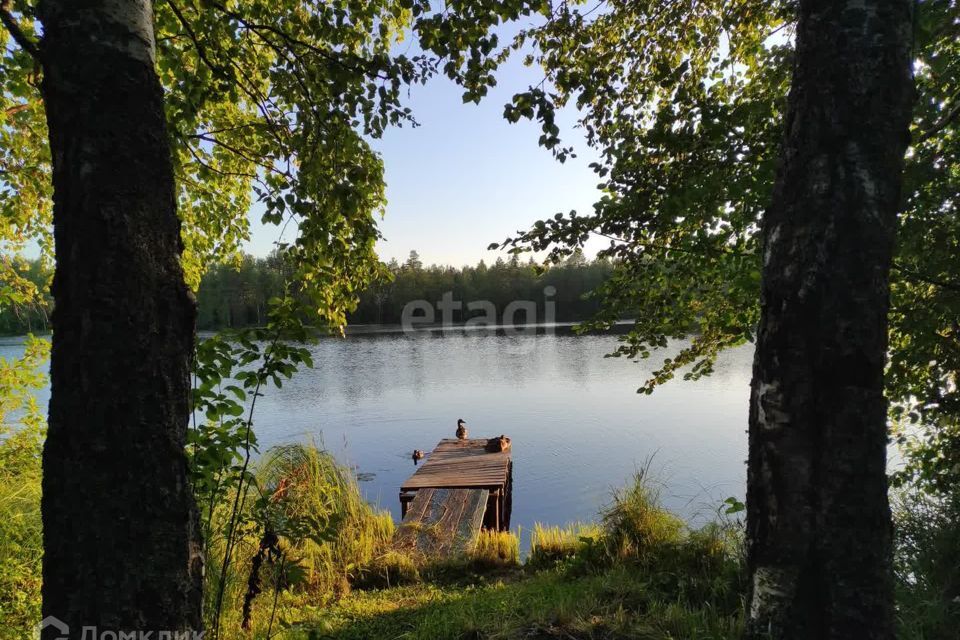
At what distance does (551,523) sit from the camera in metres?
9.70

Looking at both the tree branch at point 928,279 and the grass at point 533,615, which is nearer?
the tree branch at point 928,279

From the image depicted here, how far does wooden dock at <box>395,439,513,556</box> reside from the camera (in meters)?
6.96

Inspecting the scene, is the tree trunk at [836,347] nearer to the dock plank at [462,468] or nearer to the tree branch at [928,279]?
the tree branch at [928,279]

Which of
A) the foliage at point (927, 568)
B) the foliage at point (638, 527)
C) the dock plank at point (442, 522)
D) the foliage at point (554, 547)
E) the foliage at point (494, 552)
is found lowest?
the dock plank at point (442, 522)

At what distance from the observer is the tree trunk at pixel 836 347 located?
145 cm

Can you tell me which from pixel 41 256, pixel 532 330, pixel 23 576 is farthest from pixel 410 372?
pixel 532 330

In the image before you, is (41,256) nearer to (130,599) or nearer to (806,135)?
(130,599)

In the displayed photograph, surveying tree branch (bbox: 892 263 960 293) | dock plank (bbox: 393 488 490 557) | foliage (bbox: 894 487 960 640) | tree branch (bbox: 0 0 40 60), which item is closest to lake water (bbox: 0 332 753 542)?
dock plank (bbox: 393 488 490 557)

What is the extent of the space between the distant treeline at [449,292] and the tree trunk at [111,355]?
209 feet

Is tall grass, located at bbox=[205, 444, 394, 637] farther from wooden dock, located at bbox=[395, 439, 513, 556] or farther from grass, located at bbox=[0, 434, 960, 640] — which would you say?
wooden dock, located at bbox=[395, 439, 513, 556]


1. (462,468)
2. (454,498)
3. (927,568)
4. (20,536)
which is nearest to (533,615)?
(927,568)

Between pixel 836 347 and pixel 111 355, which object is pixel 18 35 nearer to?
pixel 111 355

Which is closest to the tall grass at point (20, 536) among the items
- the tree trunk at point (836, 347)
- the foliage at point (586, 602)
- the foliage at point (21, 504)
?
the foliage at point (21, 504)

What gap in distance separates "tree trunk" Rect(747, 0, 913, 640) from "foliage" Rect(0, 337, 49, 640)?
4.02 meters
